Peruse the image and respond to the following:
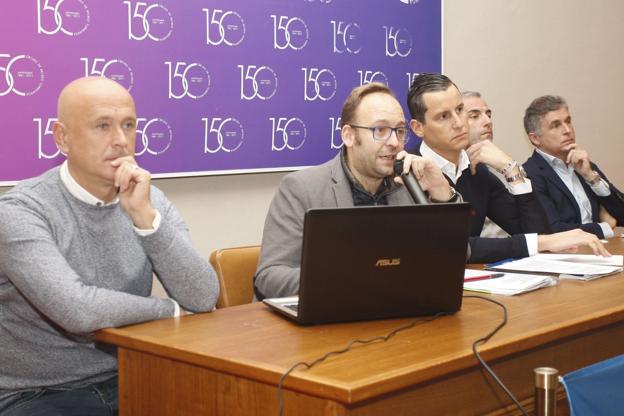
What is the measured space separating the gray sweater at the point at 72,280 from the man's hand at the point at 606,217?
2.79 m

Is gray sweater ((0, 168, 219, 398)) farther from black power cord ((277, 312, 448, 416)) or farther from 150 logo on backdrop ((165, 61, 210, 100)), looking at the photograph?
150 logo on backdrop ((165, 61, 210, 100))

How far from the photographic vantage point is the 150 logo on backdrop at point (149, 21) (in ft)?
11.4

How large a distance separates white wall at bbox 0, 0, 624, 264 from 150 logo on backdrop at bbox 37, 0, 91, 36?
0.74 m

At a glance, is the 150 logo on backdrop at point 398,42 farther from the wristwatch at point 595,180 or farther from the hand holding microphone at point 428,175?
the hand holding microphone at point 428,175

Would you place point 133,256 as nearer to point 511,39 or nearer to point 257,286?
point 257,286

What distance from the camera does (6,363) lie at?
2369 millimetres

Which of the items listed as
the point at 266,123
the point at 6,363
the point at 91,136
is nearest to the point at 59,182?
the point at 91,136

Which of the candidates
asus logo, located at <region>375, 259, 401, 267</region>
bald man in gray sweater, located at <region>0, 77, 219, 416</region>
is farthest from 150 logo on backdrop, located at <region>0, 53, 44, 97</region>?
asus logo, located at <region>375, 259, 401, 267</region>

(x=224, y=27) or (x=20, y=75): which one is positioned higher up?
(x=224, y=27)

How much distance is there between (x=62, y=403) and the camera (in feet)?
7.54

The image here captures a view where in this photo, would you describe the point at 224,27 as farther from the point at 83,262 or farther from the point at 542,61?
the point at 542,61

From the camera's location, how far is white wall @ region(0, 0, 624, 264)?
156 inches

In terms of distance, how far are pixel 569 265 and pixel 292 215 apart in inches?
38.2

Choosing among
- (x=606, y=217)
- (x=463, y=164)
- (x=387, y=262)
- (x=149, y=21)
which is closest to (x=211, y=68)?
(x=149, y=21)
